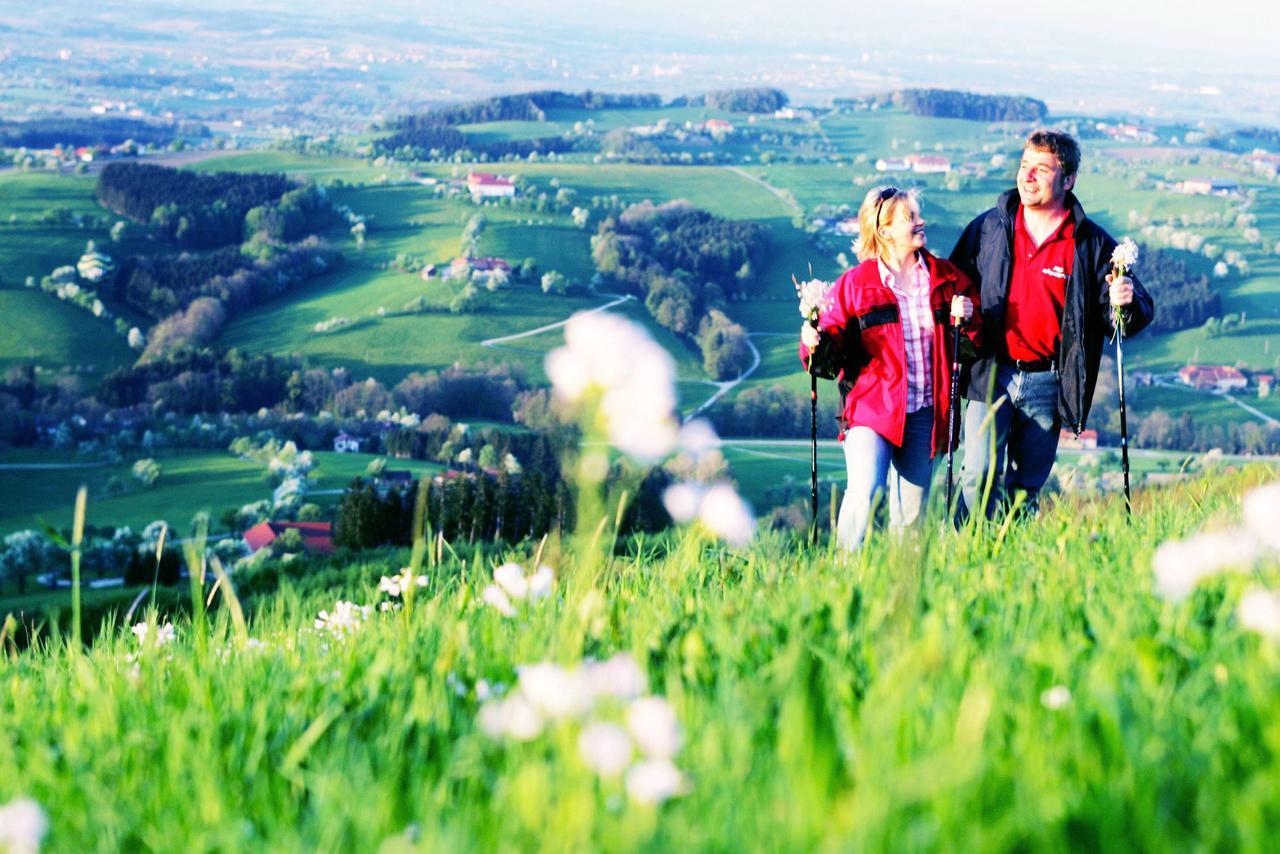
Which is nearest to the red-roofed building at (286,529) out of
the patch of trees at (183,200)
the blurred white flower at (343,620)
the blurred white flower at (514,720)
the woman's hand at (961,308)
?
the woman's hand at (961,308)

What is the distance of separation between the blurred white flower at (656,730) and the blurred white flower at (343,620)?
87.8 inches

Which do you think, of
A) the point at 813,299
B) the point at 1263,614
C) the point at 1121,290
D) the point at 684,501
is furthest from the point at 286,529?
the point at 1263,614

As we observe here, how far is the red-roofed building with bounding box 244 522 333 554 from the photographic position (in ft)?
231

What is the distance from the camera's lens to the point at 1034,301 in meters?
7.18

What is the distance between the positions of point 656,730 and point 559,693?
28 centimetres

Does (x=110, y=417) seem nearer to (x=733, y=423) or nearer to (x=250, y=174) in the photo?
(x=733, y=423)

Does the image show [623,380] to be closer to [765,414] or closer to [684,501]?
[684,501]

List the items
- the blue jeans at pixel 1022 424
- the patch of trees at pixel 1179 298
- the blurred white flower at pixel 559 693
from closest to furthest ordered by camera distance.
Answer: the blurred white flower at pixel 559 693
the blue jeans at pixel 1022 424
the patch of trees at pixel 1179 298

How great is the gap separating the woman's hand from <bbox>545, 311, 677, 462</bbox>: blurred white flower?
13.5 ft

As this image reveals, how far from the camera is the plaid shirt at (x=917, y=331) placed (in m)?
6.99

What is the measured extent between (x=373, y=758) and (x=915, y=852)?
120 cm

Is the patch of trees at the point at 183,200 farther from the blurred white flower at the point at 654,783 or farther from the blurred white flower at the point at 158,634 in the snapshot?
the blurred white flower at the point at 654,783

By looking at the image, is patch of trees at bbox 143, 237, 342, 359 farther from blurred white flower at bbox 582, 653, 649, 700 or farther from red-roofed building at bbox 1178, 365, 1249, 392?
blurred white flower at bbox 582, 653, 649, 700

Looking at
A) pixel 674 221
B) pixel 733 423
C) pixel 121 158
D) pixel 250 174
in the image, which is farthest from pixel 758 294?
pixel 121 158
